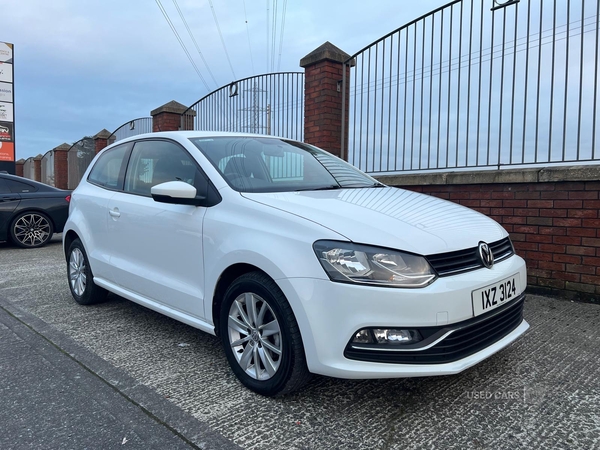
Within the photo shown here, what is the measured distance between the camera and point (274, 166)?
3.53 meters

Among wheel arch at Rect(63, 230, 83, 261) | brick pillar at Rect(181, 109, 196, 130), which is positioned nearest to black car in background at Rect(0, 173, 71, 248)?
brick pillar at Rect(181, 109, 196, 130)

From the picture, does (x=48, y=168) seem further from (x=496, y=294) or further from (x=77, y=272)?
(x=496, y=294)

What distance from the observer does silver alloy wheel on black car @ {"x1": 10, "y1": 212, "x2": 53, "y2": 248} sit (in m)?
8.84

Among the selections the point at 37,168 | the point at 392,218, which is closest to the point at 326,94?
the point at 392,218

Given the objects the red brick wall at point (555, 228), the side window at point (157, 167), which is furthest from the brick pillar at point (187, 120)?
the red brick wall at point (555, 228)

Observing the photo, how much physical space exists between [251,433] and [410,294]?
1.00m

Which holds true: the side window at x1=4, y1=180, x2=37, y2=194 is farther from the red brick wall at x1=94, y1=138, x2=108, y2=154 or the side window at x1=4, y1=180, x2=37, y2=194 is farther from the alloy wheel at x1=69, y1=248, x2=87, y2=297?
the red brick wall at x1=94, y1=138, x2=108, y2=154

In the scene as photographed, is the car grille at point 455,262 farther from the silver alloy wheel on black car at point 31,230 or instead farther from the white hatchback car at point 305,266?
the silver alloy wheel on black car at point 31,230

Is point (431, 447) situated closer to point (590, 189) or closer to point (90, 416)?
point (90, 416)

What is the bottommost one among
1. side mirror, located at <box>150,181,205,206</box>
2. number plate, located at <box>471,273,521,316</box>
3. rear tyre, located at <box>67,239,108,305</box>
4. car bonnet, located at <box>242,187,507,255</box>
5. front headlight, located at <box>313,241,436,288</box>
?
rear tyre, located at <box>67,239,108,305</box>

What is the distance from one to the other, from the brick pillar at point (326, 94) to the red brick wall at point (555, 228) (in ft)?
8.30

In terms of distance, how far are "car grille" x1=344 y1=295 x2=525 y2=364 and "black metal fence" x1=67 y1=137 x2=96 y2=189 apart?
1686 centimetres

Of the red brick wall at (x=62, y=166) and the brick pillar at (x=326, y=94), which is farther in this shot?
the red brick wall at (x=62, y=166)

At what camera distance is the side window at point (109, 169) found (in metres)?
4.21
